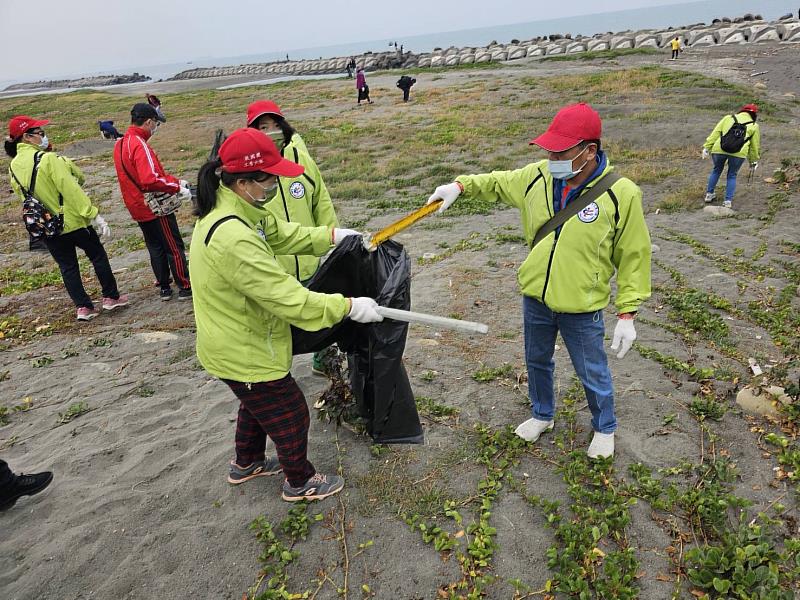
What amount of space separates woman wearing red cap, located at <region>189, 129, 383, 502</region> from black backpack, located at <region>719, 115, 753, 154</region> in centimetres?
779

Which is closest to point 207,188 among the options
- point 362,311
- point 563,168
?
point 362,311

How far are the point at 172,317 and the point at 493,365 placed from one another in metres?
3.65

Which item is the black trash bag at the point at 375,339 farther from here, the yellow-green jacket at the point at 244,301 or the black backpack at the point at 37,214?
the black backpack at the point at 37,214

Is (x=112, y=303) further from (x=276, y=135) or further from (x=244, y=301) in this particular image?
(x=244, y=301)

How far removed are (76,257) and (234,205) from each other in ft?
13.9

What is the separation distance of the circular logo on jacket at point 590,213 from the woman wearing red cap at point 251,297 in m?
1.13

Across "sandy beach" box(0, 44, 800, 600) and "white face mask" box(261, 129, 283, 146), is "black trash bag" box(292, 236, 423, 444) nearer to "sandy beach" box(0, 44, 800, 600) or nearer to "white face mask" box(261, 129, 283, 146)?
"sandy beach" box(0, 44, 800, 600)

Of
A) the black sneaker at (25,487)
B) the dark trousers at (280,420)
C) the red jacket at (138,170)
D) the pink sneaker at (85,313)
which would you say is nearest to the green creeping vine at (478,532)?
the dark trousers at (280,420)

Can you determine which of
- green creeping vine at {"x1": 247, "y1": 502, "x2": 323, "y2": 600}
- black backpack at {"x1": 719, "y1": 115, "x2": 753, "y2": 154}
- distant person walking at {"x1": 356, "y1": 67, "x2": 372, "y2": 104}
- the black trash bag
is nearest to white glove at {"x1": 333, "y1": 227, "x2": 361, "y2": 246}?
the black trash bag

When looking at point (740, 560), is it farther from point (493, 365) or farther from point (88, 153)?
point (88, 153)

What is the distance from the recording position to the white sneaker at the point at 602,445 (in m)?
3.13

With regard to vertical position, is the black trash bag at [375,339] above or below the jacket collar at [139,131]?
below

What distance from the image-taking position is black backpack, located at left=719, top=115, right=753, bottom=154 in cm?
777

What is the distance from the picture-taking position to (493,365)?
14.3 ft
